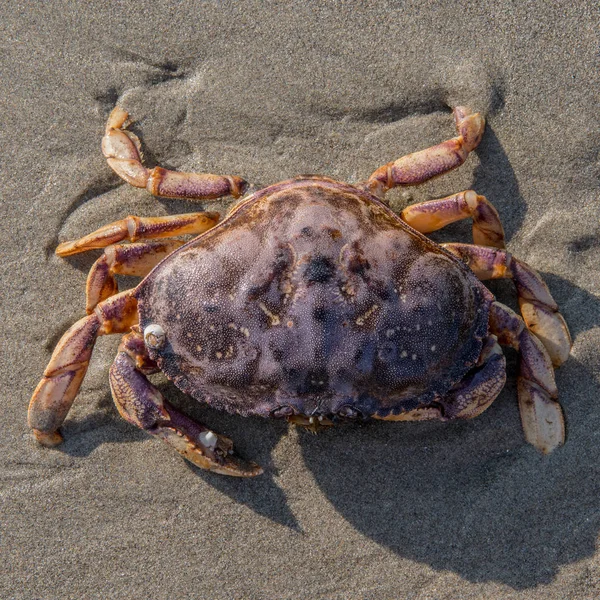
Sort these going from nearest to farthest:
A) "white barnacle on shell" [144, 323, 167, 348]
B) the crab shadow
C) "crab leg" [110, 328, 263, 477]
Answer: "white barnacle on shell" [144, 323, 167, 348]
"crab leg" [110, 328, 263, 477]
the crab shadow

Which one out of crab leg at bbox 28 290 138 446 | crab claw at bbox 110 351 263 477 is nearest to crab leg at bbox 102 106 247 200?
crab leg at bbox 28 290 138 446

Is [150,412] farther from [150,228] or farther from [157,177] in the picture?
[157,177]

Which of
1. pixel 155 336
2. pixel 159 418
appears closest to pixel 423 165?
pixel 155 336

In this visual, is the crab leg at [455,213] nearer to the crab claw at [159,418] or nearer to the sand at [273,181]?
the sand at [273,181]

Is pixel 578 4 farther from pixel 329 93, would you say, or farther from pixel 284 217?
pixel 284 217

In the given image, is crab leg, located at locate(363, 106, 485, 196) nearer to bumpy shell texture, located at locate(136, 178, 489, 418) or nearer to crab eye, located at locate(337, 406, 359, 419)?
bumpy shell texture, located at locate(136, 178, 489, 418)

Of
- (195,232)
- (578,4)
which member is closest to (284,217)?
(195,232)

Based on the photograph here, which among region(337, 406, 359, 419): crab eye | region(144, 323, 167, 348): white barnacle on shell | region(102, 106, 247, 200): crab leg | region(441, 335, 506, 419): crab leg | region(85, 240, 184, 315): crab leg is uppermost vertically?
region(102, 106, 247, 200): crab leg
